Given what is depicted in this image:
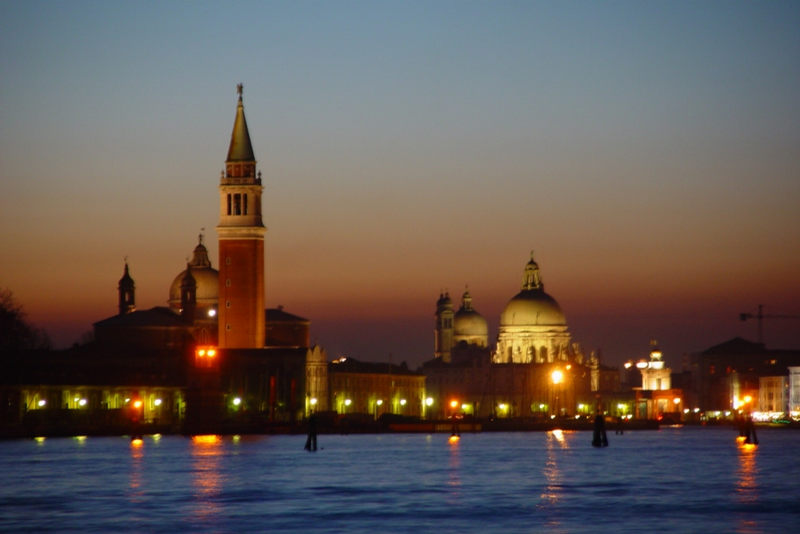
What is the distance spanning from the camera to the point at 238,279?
135 meters

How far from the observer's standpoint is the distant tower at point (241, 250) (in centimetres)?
13512

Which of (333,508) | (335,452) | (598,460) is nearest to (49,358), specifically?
(335,452)

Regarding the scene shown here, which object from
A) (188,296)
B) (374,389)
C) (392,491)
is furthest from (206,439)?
(374,389)

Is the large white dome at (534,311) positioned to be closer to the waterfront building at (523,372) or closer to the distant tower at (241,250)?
the waterfront building at (523,372)

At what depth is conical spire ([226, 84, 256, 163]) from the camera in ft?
447

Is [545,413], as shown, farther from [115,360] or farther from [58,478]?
[58,478]

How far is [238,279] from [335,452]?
181ft

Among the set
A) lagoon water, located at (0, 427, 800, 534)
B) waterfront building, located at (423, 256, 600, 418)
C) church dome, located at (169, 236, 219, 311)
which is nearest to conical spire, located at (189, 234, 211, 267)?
church dome, located at (169, 236, 219, 311)

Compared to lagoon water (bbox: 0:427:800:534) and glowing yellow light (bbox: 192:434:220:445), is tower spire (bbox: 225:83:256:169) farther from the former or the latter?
lagoon water (bbox: 0:427:800:534)

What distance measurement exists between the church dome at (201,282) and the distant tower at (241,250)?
40.5 feet

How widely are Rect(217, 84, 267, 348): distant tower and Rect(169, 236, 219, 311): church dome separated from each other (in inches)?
486

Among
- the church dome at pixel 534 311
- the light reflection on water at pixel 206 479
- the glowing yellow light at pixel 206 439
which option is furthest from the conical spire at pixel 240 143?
the church dome at pixel 534 311

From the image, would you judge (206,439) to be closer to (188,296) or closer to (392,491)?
(188,296)

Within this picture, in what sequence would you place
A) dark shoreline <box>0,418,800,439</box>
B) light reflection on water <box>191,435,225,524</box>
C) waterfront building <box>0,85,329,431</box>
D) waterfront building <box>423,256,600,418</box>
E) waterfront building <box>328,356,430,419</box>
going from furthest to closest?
waterfront building <box>423,256,600,418</box> → waterfront building <box>328,356,430,419</box> → waterfront building <box>0,85,329,431</box> → dark shoreline <box>0,418,800,439</box> → light reflection on water <box>191,435,225,524</box>
